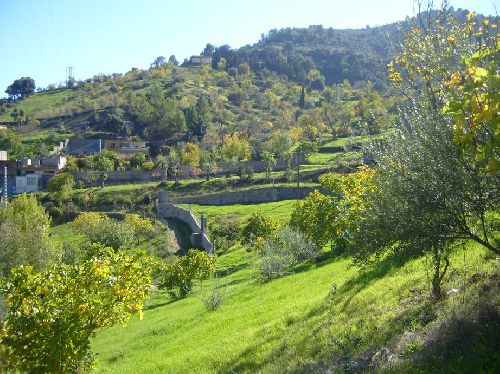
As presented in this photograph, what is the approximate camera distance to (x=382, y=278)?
49.8 ft

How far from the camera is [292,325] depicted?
14.0 metres

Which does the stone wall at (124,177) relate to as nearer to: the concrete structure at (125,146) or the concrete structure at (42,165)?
the concrete structure at (42,165)

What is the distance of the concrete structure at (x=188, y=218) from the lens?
2203 inches

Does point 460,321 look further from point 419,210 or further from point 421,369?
point 419,210

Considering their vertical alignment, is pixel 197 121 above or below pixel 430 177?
above

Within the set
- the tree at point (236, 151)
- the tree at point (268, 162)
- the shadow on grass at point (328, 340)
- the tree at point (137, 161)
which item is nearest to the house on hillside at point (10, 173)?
the tree at point (137, 161)

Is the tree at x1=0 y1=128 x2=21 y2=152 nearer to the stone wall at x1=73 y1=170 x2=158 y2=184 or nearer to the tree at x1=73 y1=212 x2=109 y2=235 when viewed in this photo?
the stone wall at x1=73 y1=170 x2=158 y2=184

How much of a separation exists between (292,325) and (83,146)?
386ft

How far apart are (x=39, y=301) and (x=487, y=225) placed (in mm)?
9932

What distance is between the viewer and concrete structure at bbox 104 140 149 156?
4579 inches

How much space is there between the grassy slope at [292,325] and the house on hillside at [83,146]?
102 meters

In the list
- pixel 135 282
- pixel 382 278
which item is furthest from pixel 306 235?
pixel 135 282

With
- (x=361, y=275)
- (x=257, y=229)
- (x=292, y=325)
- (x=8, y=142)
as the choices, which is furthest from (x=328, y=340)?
(x=8, y=142)

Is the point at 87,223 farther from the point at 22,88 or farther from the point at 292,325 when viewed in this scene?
the point at 22,88
